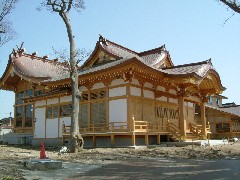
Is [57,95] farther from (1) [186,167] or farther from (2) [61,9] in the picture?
(1) [186,167]

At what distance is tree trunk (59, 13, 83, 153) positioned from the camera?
642 inches

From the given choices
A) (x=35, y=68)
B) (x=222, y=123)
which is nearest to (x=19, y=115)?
(x=35, y=68)

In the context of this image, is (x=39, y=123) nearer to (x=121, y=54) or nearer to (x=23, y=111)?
(x=23, y=111)

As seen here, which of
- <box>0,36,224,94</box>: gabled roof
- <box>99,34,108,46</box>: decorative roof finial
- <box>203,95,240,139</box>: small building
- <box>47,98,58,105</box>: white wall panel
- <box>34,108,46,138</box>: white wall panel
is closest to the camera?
<box>0,36,224,94</box>: gabled roof

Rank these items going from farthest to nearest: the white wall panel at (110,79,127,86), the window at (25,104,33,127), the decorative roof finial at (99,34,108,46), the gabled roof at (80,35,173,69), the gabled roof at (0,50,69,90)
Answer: the window at (25,104,33,127), the gabled roof at (0,50,69,90), the decorative roof finial at (99,34,108,46), the gabled roof at (80,35,173,69), the white wall panel at (110,79,127,86)

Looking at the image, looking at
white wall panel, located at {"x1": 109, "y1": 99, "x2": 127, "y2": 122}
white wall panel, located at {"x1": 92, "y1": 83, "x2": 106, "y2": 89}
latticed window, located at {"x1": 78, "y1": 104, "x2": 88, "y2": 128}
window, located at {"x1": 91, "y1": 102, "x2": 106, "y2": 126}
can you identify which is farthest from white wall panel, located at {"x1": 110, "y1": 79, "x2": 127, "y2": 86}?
latticed window, located at {"x1": 78, "y1": 104, "x2": 88, "y2": 128}

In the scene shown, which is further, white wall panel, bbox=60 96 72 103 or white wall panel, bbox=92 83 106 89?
white wall panel, bbox=60 96 72 103

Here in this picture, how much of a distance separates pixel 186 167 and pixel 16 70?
2317cm

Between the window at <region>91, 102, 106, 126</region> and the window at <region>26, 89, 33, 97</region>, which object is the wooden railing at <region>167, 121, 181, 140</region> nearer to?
the window at <region>91, 102, 106, 126</region>

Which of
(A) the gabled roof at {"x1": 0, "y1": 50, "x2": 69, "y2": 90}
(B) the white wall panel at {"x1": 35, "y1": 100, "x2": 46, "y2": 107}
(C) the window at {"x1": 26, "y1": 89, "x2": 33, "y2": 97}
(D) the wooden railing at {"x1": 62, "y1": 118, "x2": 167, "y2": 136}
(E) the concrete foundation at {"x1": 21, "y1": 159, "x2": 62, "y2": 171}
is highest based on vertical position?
(A) the gabled roof at {"x1": 0, "y1": 50, "x2": 69, "y2": 90}

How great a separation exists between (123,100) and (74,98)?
395 cm

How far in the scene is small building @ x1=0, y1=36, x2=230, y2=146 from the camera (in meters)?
19.3

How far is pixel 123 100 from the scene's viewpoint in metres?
19.5

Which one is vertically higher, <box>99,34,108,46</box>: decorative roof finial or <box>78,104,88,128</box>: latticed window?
<box>99,34,108,46</box>: decorative roof finial
